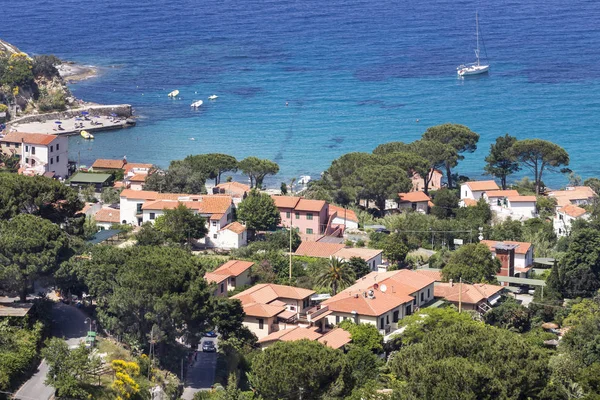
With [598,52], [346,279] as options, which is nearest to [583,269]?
[346,279]

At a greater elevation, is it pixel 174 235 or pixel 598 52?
pixel 598 52

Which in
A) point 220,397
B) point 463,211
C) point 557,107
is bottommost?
point 220,397

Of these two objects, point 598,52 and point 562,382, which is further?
point 598,52

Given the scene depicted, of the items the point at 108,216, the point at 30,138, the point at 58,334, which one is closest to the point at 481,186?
the point at 108,216

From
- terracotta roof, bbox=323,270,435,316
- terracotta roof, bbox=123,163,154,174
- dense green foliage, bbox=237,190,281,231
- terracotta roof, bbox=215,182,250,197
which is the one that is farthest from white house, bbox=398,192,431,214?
terracotta roof, bbox=123,163,154,174

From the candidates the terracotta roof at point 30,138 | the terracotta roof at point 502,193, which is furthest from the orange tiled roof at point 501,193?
the terracotta roof at point 30,138

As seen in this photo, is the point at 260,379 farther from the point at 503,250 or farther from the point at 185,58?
the point at 185,58

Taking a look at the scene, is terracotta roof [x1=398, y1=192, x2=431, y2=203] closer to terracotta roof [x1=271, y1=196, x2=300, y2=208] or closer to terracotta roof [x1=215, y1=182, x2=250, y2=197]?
terracotta roof [x1=271, y1=196, x2=300, y2=208]

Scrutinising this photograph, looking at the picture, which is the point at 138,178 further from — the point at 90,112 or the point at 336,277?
the point at 90,112
